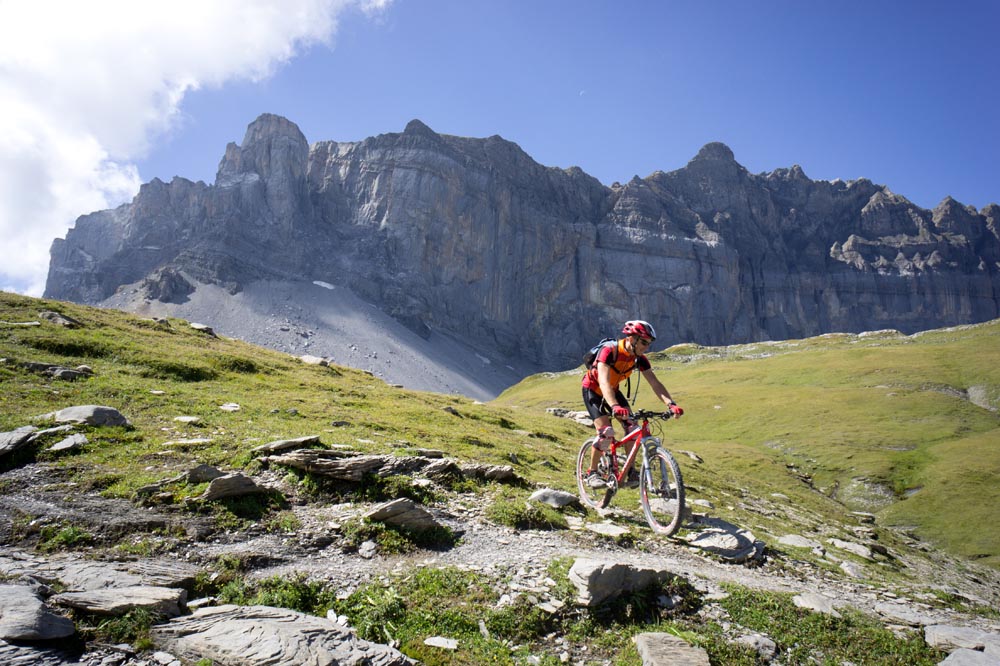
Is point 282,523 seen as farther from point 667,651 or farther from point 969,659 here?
point 969,659

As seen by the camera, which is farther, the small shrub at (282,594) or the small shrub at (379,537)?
the small shrub at (379,537)

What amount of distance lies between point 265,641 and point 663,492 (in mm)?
7973

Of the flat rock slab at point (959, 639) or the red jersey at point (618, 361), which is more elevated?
the red jersey at point (618, 361)

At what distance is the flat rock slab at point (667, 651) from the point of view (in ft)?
20.0

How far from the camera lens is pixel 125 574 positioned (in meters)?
6.71

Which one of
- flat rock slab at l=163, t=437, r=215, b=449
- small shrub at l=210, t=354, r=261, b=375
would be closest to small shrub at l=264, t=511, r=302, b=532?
A: flat rock slab at l=163, t=437, r=215, b=449

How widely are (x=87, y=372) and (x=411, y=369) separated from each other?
172 metres

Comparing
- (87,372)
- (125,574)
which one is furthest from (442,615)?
(87,372)

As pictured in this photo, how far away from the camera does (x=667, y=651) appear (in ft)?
20.7

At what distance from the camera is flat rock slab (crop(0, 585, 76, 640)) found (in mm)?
4820

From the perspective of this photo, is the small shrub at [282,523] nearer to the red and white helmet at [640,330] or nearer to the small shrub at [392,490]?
the small shrub at [392,490]

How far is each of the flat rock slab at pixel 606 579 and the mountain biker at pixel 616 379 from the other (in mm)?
4196

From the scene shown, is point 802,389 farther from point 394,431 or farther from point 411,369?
point 411,369

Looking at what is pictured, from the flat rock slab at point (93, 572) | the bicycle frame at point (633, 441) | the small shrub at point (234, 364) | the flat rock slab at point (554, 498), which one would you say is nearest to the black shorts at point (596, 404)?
the bicycle frame at point (633, 441)
